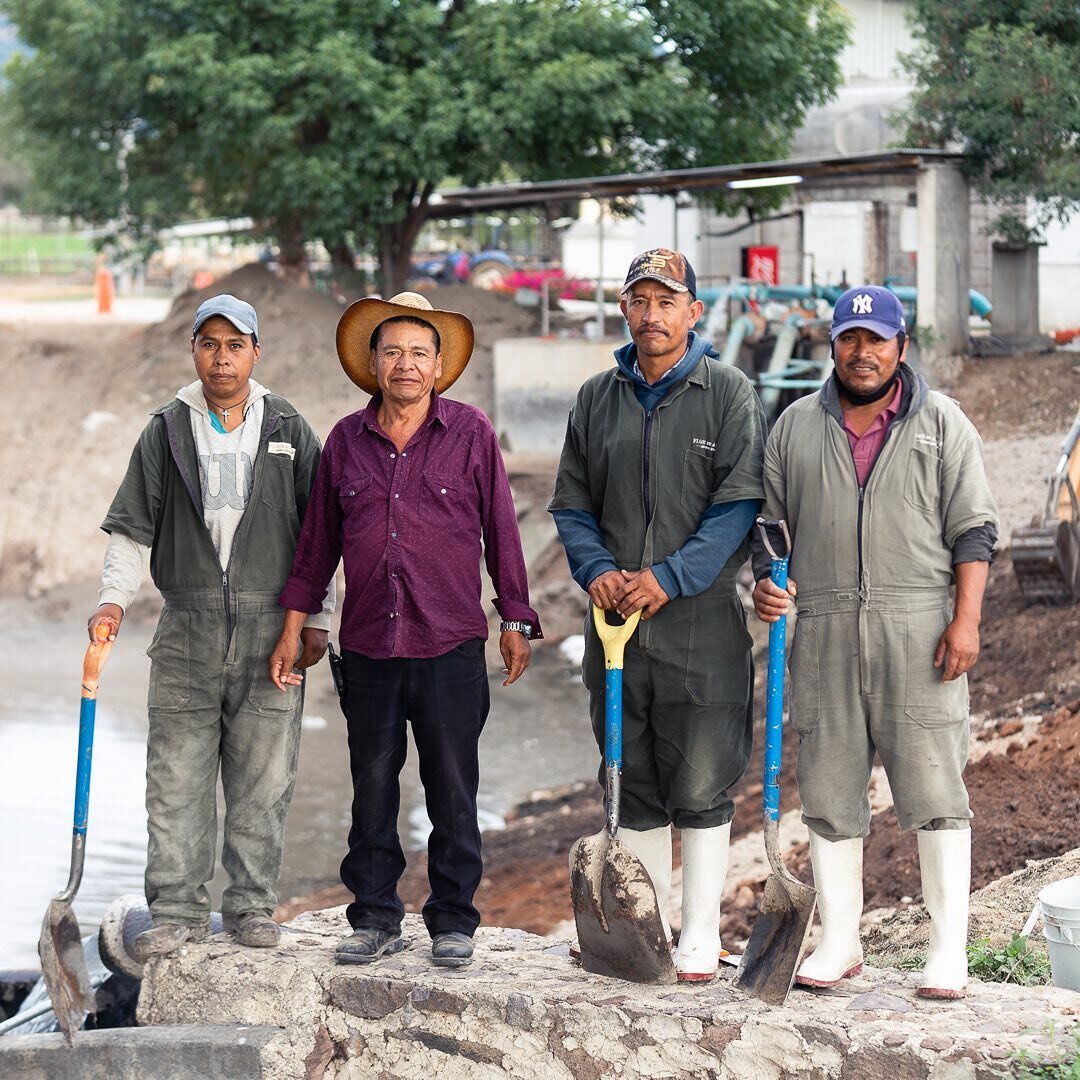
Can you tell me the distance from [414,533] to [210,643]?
0.75 metres

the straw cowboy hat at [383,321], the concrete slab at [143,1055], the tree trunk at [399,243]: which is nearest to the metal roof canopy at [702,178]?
the tree trunk at [399,243]

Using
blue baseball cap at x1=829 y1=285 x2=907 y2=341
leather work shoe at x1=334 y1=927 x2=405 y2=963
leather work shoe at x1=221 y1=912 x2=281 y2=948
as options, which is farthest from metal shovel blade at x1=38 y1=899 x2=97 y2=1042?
blue baseball cap at x1=829 y1=285 x2=907 y2=341

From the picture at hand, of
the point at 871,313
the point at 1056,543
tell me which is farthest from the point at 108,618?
the point at 1056,543

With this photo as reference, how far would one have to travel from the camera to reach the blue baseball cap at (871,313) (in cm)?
401

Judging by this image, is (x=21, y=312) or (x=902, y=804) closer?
(x=902, y=804)

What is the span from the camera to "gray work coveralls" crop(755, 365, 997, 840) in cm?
404

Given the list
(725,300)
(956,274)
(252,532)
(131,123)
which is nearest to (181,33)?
(131,123)

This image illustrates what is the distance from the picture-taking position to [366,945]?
4.50 metres

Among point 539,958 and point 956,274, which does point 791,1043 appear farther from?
point 956,274

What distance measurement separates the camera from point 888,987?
421 centimetres

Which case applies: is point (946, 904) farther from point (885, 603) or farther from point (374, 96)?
point (374, 96)

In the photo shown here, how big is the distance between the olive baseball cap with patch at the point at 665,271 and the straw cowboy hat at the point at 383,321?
542 millimetres

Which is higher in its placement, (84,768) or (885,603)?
(885,603)

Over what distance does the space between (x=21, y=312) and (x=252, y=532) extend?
20466 millimetres
